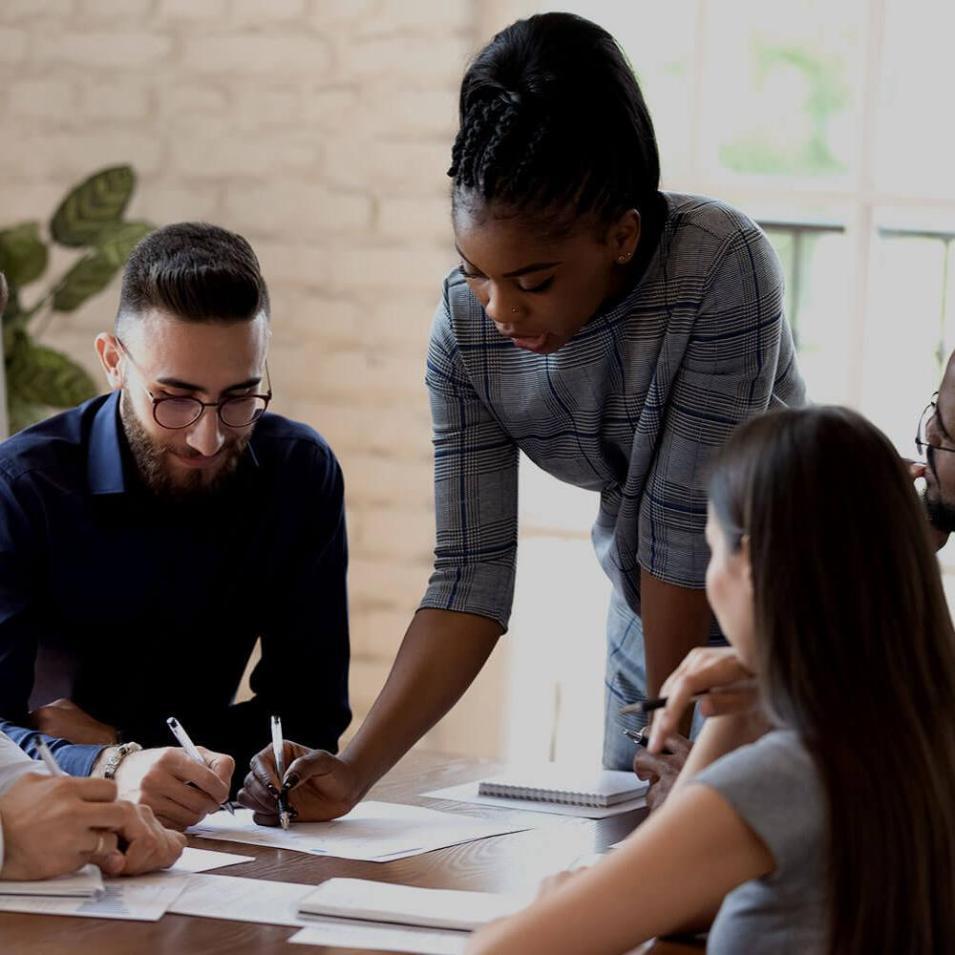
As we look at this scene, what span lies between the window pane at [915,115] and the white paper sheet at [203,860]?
8.56 feet

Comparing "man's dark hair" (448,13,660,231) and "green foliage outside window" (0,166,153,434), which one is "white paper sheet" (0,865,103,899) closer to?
"man's dark hair" (448,13,660,231)

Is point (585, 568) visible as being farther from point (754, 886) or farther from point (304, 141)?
point (754, 886)

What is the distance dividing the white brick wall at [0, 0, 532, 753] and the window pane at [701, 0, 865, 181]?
1.87ft

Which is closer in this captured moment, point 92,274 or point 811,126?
point 92,274

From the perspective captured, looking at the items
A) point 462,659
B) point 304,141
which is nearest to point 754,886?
point 462,659

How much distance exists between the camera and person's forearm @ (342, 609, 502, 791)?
1.97 m

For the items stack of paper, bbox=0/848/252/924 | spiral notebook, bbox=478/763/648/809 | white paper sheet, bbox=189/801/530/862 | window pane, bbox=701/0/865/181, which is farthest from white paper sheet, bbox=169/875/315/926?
window pane, bbox=701/0/865/181

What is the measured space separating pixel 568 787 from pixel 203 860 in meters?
0.55

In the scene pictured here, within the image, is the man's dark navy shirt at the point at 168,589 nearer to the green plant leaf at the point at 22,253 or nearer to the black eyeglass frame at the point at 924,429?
the black eyeglass frame at the point at 924,429

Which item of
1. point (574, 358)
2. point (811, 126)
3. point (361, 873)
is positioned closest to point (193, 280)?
point (574, 358)

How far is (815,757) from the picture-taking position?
1.15 metres

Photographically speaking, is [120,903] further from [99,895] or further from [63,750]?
[63,750]

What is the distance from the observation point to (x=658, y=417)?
6.33 feet

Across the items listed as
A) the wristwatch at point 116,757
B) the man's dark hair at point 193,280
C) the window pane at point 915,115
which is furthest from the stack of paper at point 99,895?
the window pane at point 915,115
